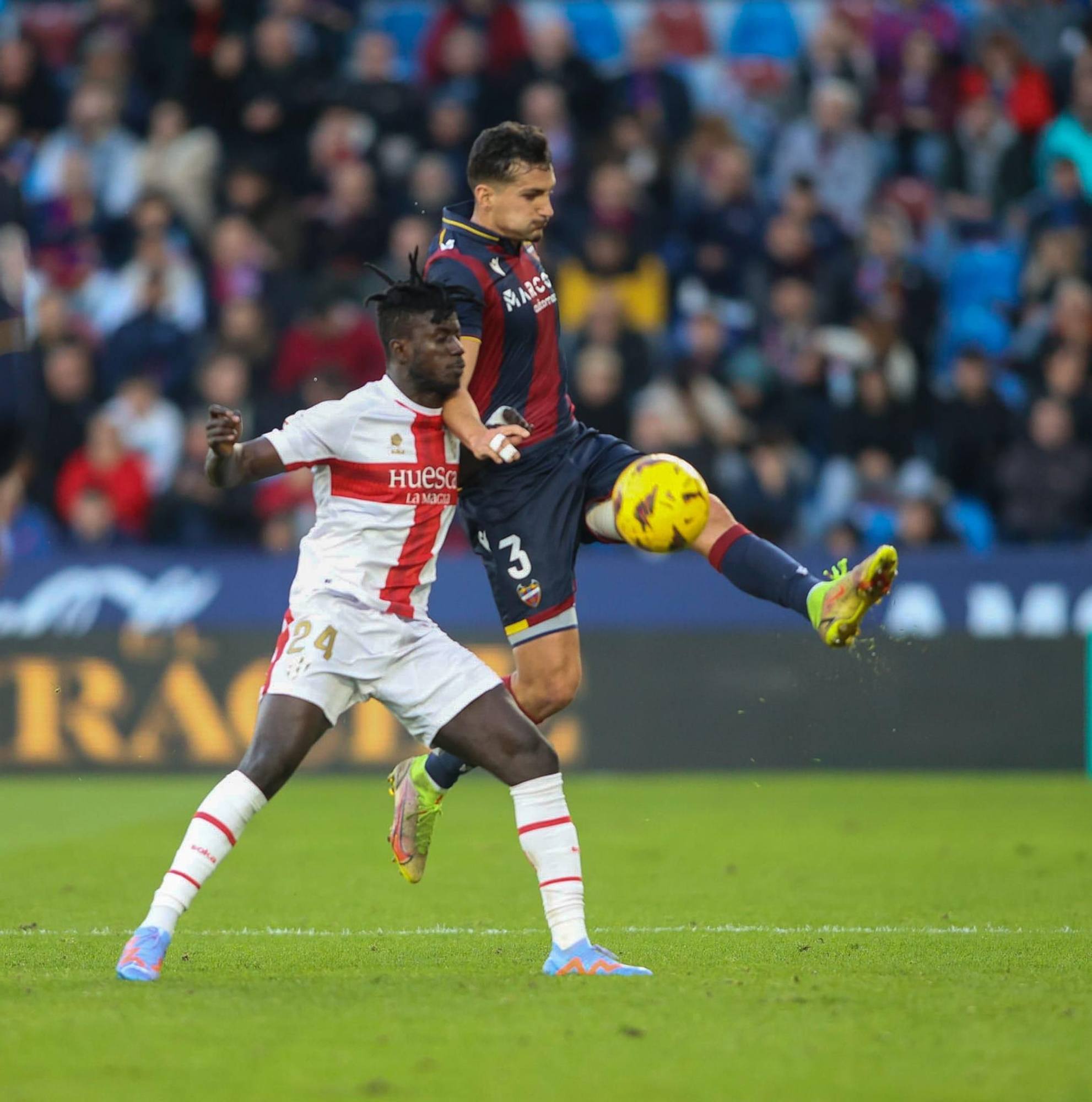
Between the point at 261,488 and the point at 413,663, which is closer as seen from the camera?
the point at 413,663

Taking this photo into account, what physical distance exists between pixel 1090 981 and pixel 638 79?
39.3ft

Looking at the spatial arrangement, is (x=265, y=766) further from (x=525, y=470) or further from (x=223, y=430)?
(x=525, y=470)

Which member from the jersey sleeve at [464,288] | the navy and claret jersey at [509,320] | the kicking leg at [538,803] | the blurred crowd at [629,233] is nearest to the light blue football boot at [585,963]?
the kicking leg at [538,803]

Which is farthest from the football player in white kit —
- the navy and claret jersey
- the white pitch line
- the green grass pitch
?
the white pitch line

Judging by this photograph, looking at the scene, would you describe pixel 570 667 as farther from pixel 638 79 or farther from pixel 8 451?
pixel 638 79

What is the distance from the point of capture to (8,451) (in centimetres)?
803

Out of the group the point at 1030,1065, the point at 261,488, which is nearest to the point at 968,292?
the point at 261,488

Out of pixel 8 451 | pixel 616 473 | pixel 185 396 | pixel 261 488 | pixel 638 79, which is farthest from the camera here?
pixel 638 79

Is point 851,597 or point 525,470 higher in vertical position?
point 525,470

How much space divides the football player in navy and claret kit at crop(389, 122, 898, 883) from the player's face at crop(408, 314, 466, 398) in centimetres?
49

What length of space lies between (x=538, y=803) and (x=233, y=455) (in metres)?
1.34

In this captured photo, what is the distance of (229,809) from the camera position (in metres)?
5.37

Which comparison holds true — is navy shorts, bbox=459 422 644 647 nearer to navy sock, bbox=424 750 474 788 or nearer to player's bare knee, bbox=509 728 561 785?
navy sock, bbox=424 750 474 788

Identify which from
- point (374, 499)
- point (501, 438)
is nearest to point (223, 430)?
point (374, 499)
